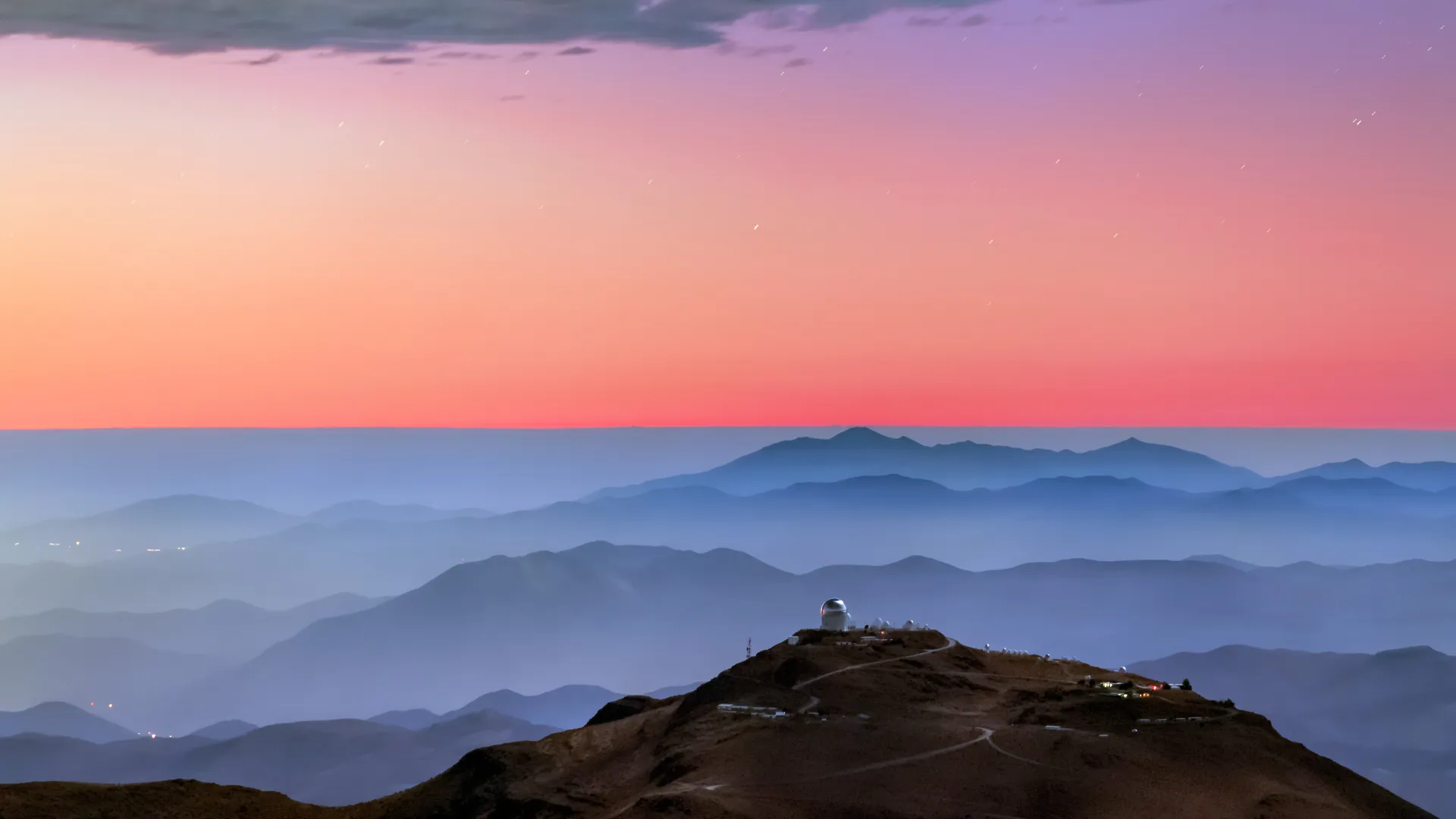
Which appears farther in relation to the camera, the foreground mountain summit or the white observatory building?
the white observatory building

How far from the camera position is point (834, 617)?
8100 cm

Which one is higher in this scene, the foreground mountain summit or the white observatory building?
the white observatory building

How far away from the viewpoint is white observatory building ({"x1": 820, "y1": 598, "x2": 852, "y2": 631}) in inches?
3179

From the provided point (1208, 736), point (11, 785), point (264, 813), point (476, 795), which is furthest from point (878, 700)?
point (11, 785)

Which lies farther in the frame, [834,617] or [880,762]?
[834,617]

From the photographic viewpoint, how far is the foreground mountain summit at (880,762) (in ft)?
167

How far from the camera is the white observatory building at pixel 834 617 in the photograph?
265ft

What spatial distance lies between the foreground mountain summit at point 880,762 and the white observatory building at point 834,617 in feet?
23.2

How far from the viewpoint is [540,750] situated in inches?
2628

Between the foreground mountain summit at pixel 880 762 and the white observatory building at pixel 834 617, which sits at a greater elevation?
the white observatory building at pixel 834 617

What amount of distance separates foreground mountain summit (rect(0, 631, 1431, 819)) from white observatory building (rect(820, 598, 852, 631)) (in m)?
7.07

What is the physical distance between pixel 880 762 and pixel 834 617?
2543 centimetres

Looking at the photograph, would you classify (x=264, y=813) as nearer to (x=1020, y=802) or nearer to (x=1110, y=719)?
(x=1020, y=802)

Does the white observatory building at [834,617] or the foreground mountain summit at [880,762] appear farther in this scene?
the white observatory building at [834,617]
